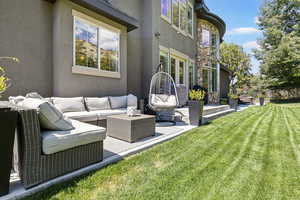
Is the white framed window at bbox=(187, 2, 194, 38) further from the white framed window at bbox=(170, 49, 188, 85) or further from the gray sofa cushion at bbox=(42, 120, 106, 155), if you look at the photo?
the gray sofa cushion at bbox=(42, 120, 106, 155)

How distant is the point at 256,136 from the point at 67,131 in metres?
4.67

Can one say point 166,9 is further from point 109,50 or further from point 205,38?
Answer: point 205,38

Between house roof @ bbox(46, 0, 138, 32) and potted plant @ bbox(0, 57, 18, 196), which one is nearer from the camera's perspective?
potted plant @ bbox(0, 57, 18, 196)

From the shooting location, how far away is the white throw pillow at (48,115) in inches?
89.0

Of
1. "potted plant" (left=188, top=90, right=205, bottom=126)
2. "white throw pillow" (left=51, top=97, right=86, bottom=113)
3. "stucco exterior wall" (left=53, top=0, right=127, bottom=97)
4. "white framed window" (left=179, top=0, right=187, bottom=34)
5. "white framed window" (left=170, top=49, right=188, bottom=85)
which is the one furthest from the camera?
"white framed window" (left=179, top=0, right=187, bottom=34)

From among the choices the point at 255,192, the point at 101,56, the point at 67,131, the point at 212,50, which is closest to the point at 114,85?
the point at 101,56

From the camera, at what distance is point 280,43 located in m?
17.6

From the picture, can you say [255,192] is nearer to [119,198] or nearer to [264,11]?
[119,198]

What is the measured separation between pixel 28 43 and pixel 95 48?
181 cm

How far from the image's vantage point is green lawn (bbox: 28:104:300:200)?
6.70 feet

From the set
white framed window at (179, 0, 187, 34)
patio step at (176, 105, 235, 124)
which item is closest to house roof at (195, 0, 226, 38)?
white framed window at (179, 0, 187, 34)

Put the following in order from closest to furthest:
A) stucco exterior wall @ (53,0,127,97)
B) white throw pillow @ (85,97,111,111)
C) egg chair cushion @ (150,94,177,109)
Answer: stucco exterior wall @ (53,0,127,97), white throw pillow @ (85,97,111,111), egg chair cushion @ (150,94,177,109)

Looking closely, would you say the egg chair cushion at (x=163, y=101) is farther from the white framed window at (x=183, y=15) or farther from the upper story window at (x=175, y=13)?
the white framed window at (x=183, y=15)

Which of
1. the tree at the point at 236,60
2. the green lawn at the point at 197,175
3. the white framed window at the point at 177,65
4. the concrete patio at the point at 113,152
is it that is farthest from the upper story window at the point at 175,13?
the tree at the point at 236,60
